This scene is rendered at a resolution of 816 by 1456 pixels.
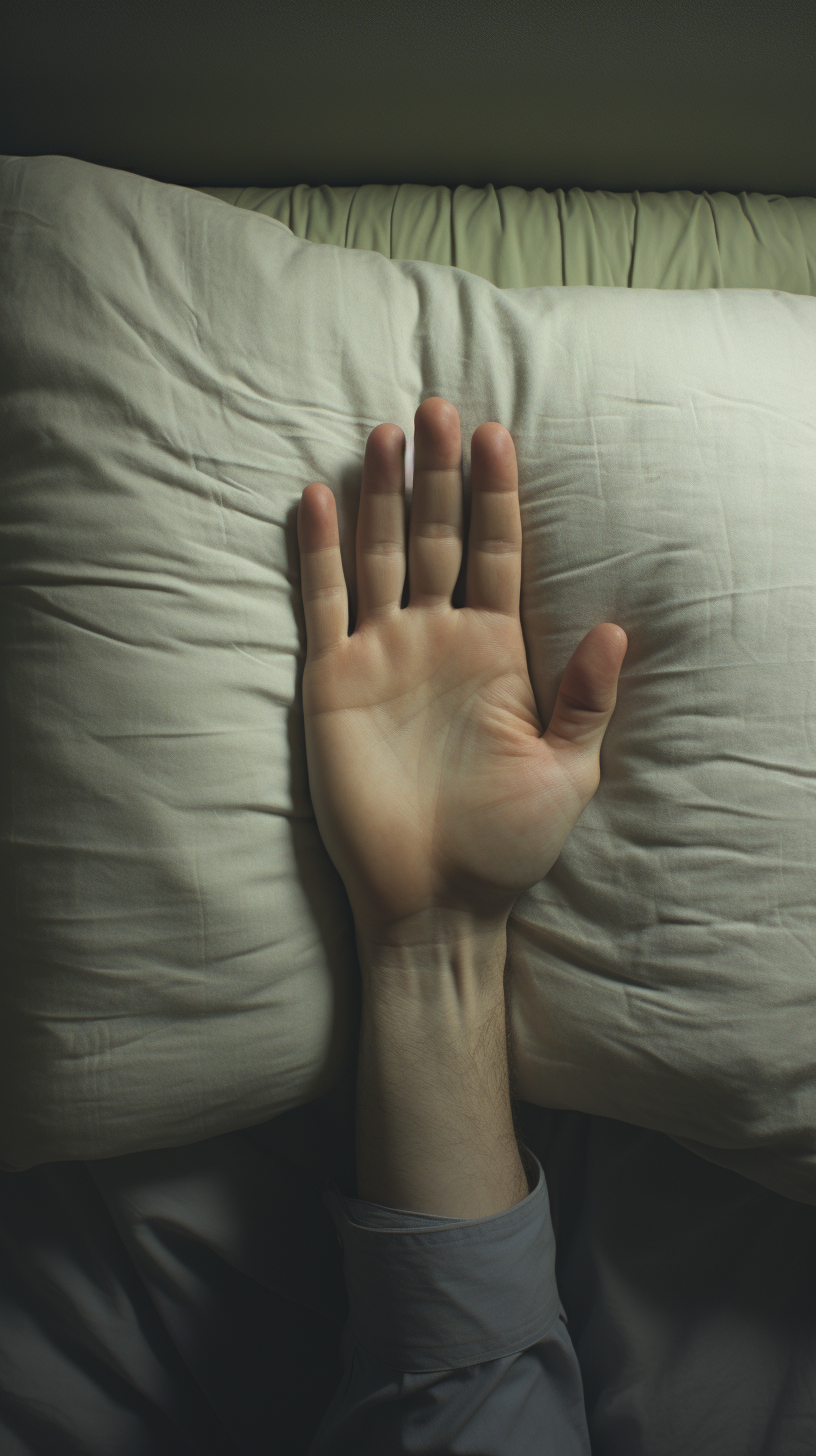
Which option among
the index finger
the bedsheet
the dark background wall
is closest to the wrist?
the bedsheet

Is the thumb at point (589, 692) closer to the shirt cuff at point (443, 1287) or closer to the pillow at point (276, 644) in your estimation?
Result: the pillow at point (276, 644)

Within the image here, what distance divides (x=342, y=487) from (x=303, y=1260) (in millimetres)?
643

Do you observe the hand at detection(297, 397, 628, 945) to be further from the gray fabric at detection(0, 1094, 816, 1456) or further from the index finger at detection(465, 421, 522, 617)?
the gray fabric at detection(0, 1094, 816, 1456)

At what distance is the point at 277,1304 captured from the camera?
2.11 feet

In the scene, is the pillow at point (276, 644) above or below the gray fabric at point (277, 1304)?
above

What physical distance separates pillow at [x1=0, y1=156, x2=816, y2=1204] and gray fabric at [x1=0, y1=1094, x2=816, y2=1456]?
0.09 meters

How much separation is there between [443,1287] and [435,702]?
1.45 feet

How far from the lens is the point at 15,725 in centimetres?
52

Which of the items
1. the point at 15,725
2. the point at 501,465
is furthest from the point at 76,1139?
the point at 501,465

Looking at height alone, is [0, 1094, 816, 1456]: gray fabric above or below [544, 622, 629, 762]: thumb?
below

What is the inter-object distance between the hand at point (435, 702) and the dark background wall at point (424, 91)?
0.44m

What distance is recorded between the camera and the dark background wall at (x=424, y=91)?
68 cm

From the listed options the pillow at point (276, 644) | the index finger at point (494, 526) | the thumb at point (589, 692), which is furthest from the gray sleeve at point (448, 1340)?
the index finger at point (494, 526)

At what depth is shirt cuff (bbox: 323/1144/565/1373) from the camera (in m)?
0.56
